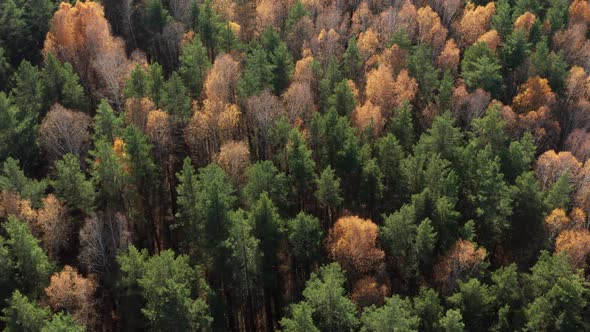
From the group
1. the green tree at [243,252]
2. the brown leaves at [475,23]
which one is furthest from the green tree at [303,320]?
the brown leaves at [475,23]

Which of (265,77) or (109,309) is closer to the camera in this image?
(109,309)

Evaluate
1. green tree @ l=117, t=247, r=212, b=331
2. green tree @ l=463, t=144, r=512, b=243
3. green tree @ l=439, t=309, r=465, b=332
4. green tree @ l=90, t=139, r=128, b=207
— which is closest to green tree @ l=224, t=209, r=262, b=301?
green tree @ l=117, t=247, r=212, b=331

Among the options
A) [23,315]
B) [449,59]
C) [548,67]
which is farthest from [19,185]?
[548,67]

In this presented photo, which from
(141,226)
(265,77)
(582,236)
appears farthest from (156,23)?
(582,236)

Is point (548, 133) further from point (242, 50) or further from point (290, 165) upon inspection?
point (242, 50)

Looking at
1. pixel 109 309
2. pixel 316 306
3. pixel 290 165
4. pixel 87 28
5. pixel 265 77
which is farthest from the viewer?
pixel 87 28

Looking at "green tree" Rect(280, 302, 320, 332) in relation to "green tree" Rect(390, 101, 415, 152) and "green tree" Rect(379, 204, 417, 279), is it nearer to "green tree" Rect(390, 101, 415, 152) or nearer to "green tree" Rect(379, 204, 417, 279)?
"green tree" Rect(379, 204, 417, 279)

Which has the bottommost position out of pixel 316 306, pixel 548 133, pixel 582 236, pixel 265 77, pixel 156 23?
pixel 316 306

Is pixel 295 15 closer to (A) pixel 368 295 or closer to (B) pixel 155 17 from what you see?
(B) pixel 155 17
